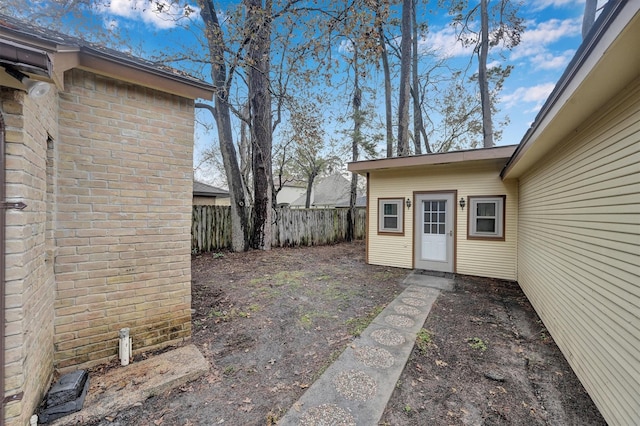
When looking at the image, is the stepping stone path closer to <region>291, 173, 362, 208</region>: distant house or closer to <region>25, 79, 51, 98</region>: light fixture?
<region>25, 79, 51, 98</region>: light fixture

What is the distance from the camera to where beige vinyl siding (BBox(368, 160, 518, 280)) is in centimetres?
598

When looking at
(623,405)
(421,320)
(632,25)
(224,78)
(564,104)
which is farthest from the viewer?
(224,78)

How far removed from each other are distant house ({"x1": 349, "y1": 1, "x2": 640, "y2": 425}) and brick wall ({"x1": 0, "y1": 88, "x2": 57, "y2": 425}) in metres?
3.22

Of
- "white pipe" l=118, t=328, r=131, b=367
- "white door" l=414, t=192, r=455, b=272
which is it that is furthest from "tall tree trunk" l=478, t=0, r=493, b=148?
"white pipe" l=118, t=328, r=131, b=367

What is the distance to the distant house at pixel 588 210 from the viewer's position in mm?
1726

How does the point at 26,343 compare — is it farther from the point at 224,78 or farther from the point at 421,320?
the point at 224,78

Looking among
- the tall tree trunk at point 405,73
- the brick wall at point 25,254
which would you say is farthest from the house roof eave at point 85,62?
the tall tree trunk at point 405,73

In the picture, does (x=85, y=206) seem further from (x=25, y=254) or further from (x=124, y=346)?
(x=124, y=346)

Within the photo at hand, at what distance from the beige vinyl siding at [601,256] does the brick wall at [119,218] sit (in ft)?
12.5

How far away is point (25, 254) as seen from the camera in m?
1.63

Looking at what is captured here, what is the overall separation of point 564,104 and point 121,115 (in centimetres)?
392

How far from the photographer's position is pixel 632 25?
123 cm

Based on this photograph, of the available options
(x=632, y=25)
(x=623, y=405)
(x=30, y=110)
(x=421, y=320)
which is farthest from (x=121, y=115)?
(x=623, y=405)

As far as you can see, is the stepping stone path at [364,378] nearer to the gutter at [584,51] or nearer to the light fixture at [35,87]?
the light fixture at [35,87]
